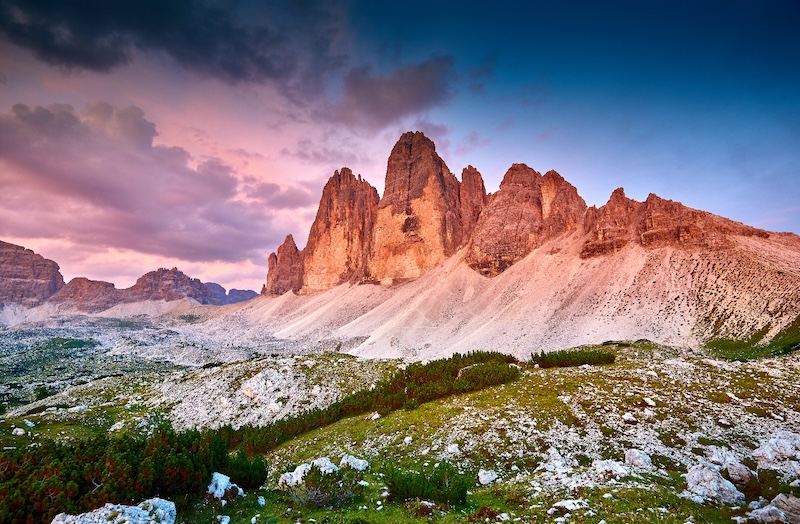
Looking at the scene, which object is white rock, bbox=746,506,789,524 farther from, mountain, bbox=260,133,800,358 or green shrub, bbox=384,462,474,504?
mountain, bbox=260,133,800,358

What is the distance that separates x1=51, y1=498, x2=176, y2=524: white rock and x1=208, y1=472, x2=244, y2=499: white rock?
2.24m

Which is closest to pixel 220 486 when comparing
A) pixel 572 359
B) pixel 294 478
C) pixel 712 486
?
pixel 294 478

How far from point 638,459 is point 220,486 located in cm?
1497

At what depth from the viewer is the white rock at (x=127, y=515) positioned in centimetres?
934

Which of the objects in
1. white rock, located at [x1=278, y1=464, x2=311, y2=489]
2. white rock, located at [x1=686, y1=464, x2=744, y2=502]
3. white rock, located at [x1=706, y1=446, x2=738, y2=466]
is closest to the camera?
white rock, located at [x1=686, y1=464, x2=744, y2=502]

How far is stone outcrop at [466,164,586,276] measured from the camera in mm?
140500

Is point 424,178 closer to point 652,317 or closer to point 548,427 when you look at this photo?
point 652,317

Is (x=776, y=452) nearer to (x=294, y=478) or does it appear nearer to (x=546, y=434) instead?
(x=546, y=434)

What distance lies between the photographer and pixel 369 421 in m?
25.2

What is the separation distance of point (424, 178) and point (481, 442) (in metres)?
184

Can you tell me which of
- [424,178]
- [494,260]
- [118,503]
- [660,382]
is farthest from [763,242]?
[424,178]

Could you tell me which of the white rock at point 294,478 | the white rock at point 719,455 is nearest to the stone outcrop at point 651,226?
the white rock at point 719,455

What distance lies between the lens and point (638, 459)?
1507 cm

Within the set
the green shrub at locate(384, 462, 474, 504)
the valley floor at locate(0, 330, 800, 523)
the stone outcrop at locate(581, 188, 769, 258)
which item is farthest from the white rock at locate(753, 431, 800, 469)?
the stone outcrop at locate(581, 188, 769, 258)
